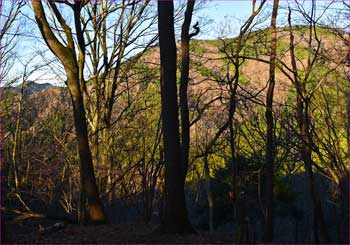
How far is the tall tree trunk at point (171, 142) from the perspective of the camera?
7816mm

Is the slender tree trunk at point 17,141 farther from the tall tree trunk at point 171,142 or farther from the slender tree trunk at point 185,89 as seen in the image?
the tall tree trunk at point 171,142

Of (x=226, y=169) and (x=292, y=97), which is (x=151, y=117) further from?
(x=292, y=97)

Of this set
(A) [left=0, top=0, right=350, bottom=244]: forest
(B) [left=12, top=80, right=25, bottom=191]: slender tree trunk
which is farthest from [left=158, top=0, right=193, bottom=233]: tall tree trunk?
(B) [left=12, top=80, right=25, bottom=191]: slender tree trunk

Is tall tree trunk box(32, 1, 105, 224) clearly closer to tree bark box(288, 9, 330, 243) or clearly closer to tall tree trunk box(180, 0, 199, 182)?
tall tree trunk box(180, 0, 199, 182)

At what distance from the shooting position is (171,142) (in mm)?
7863

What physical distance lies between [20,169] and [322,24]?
11923 millimetres

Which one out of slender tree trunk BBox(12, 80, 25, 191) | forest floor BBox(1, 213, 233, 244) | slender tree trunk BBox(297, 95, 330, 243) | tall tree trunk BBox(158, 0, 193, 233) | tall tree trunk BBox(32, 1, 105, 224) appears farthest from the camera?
slender tree trunk BBox(12, 80, 25, 191)

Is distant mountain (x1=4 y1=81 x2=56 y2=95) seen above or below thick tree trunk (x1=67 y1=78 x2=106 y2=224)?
above

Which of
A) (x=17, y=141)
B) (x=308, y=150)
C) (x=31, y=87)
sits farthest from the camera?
(x=31, y=87)

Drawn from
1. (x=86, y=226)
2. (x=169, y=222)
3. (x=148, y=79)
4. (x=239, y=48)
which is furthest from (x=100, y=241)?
(x=148, y=79)

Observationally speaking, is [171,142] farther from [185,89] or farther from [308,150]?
[308,150]

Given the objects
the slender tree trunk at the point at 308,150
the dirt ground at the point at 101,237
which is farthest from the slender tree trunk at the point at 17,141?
the slender tree trunk at the point at 308,150

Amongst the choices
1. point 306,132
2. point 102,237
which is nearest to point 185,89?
point 306,132

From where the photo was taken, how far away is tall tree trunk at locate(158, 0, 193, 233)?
7816 mm
